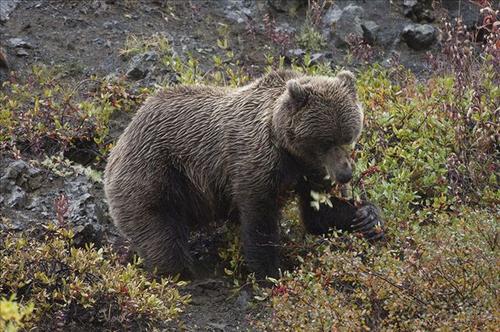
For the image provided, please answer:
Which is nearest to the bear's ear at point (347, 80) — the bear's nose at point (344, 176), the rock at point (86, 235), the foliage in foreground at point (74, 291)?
the bear's nose at point (344, 176)

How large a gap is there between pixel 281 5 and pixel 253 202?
17.5ft

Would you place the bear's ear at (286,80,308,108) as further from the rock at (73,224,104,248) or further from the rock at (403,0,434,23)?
the rock at (403,0,434,23)

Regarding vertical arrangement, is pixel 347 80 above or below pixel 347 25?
above

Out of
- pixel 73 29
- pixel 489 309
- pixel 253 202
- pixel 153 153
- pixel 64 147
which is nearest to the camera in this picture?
pixel 489 309

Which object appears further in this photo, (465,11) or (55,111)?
(465,11)

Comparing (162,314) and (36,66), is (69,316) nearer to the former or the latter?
(162,314)

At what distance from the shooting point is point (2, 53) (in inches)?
384

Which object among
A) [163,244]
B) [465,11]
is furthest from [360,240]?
[465,11]

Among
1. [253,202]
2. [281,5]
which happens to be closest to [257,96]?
[253,202]

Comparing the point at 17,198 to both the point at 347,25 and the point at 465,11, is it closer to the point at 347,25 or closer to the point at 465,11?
the point at 347,25

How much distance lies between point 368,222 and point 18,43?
5160 mm

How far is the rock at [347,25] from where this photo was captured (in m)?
11.0

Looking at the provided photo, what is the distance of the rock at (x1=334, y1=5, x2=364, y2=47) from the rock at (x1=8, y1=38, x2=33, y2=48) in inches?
148

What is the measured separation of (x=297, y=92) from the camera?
6.56 meters
